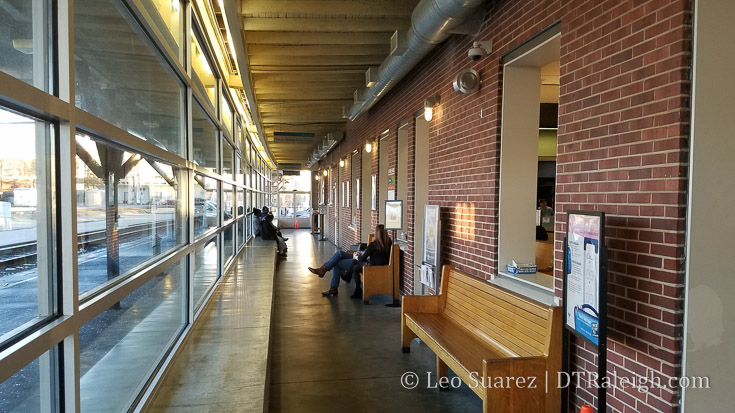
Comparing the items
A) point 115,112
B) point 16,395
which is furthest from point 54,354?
point 115,112

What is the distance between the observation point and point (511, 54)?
3975mm

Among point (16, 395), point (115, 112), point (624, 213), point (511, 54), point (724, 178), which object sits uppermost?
point (511, 54)

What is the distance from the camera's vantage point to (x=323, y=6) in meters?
4.87

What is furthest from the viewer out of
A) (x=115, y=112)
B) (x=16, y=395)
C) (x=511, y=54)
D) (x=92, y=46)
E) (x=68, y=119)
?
(x=511, y=54)

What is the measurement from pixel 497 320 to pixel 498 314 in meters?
0.05

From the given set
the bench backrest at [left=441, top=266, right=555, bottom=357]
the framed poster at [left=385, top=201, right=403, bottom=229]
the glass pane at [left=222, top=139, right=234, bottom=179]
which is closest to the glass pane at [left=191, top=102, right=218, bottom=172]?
the glass pane at [left=222, top=139, right=234, bottom=179]

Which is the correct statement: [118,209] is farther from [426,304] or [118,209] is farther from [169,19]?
[426,304]

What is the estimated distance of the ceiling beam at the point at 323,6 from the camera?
190 inches

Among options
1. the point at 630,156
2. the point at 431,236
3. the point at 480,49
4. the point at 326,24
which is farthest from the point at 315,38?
the point at 630,156

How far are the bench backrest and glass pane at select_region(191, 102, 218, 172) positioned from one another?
9.33 feet

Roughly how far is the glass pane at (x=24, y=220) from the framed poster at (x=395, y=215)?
540 centimetres

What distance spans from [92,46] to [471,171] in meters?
3.51

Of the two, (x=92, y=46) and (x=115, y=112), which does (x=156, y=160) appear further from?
(x=92, y=46)

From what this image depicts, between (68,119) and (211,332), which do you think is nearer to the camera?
(68,119)
